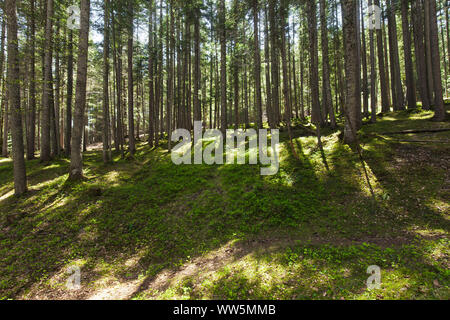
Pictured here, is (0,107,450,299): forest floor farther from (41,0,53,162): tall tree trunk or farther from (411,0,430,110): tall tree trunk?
(411,0,430,110): tall tree trunk

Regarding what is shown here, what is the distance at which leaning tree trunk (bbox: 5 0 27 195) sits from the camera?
758 centimetres

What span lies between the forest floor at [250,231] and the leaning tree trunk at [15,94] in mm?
755

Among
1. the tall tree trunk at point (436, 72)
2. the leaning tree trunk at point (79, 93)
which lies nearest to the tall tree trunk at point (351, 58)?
the tall tree trunk at point (436, 72)

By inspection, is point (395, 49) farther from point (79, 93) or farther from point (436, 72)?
point (79, 93)

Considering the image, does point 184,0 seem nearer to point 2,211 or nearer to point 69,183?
point 69,183

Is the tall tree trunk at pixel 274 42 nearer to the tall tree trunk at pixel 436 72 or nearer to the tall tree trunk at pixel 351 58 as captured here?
the tall tree trunk at pixel 351 58

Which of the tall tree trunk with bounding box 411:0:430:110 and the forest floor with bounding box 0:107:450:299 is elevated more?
the tall tree trunk with bounding box 411:0:430:110

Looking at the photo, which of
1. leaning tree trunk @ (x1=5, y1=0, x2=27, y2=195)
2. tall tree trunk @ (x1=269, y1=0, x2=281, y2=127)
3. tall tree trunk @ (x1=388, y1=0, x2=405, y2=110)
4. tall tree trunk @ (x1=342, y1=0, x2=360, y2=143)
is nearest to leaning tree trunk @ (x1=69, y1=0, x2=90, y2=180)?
leaning tree trunk @ (x1=5, y1=0, x2=27, y2=195)

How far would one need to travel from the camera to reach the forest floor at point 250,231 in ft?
12.6

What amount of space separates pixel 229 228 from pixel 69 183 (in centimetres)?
759

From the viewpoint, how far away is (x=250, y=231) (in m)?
6.04

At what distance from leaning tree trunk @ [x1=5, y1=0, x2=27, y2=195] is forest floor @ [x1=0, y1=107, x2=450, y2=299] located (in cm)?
76

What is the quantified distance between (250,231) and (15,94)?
415 inches

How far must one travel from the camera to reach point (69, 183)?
28.7ft
